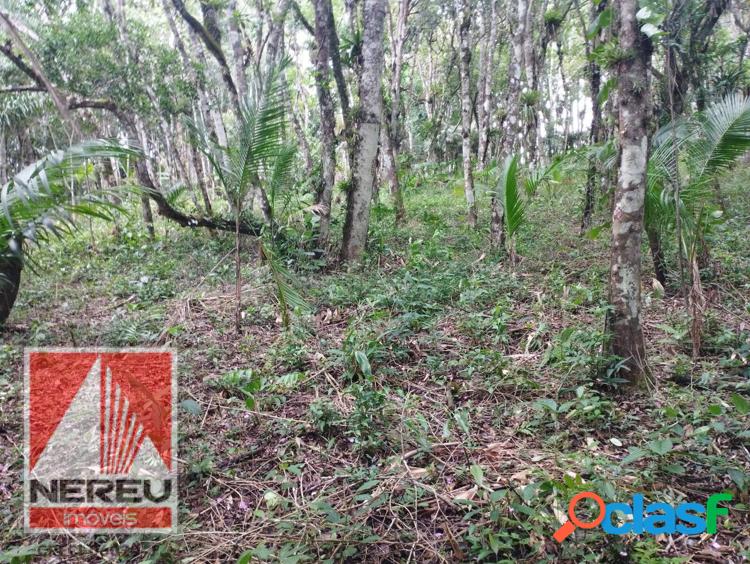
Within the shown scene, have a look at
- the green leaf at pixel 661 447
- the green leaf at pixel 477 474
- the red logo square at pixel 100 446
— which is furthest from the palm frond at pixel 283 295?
the green leaf at pixel 661 447

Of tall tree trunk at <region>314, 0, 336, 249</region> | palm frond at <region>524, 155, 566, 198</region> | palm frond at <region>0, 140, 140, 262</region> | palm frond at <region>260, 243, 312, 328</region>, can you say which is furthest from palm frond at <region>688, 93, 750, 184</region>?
palm frond at <region>0, 140, 140, 262</region>

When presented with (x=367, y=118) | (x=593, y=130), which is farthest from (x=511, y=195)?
(x=593, y=130)

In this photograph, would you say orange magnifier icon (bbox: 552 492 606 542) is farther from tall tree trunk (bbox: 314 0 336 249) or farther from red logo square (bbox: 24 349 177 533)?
tall tree trunk (bbox: 314 0 336 249)

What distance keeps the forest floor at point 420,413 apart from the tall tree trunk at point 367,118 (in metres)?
0.88

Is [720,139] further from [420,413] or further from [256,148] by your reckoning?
[256,148]

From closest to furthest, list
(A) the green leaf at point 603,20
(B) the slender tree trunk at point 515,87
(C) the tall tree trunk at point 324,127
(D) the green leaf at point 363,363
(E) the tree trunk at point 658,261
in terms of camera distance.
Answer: (A) the green leaf at point 603,20, (D) the green leaf at point 363,363, (E) the tree trunk at point 658,261, (C) the tall tree trunk at point 324,127, (B) the slender tree trunk at point 515,87

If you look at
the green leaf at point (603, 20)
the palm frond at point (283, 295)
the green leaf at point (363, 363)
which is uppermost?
the green leaf at point (603, 20)

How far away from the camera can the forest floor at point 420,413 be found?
2.23 metres

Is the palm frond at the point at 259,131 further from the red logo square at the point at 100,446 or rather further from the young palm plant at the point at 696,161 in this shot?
the young palm plant at the point at 696,161

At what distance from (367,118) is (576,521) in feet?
17.1

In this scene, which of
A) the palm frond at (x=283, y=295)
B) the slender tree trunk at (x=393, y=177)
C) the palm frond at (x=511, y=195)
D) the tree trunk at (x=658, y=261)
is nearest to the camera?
the palm frond at (x=283, y=295)

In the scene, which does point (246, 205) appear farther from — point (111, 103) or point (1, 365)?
point (1, 365)

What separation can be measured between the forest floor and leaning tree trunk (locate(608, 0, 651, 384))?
0.28 metres

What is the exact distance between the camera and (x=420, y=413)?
10.7 ft
